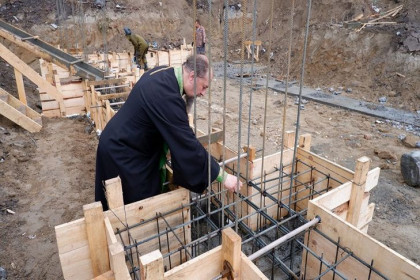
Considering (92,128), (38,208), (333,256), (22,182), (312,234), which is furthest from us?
(92,128)

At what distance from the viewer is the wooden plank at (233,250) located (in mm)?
1714

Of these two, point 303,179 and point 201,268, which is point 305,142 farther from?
point 201,268

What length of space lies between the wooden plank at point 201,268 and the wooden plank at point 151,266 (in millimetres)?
142

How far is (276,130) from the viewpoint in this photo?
742 centimetres

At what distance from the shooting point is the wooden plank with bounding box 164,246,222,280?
1680 millimetres

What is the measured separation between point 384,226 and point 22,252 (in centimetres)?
459

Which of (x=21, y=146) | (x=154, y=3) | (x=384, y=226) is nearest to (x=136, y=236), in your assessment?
(x=384, y=226)

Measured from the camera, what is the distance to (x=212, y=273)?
1.86 metres

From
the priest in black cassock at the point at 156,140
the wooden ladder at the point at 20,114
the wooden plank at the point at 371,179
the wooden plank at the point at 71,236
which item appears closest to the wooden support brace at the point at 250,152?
the priest in black cassock at the point at 156,140

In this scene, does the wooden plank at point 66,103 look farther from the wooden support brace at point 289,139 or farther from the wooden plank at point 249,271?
the wooden plank at point 249,271

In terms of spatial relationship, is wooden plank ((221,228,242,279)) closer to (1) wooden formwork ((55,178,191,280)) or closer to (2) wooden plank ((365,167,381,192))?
(1) wooden formwork ((55,178,191,280))

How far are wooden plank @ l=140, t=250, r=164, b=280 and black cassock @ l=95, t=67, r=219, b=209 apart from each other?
807mm

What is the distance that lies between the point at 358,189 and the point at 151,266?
1901mm

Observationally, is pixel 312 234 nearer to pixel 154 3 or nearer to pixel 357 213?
pixel 357 213
